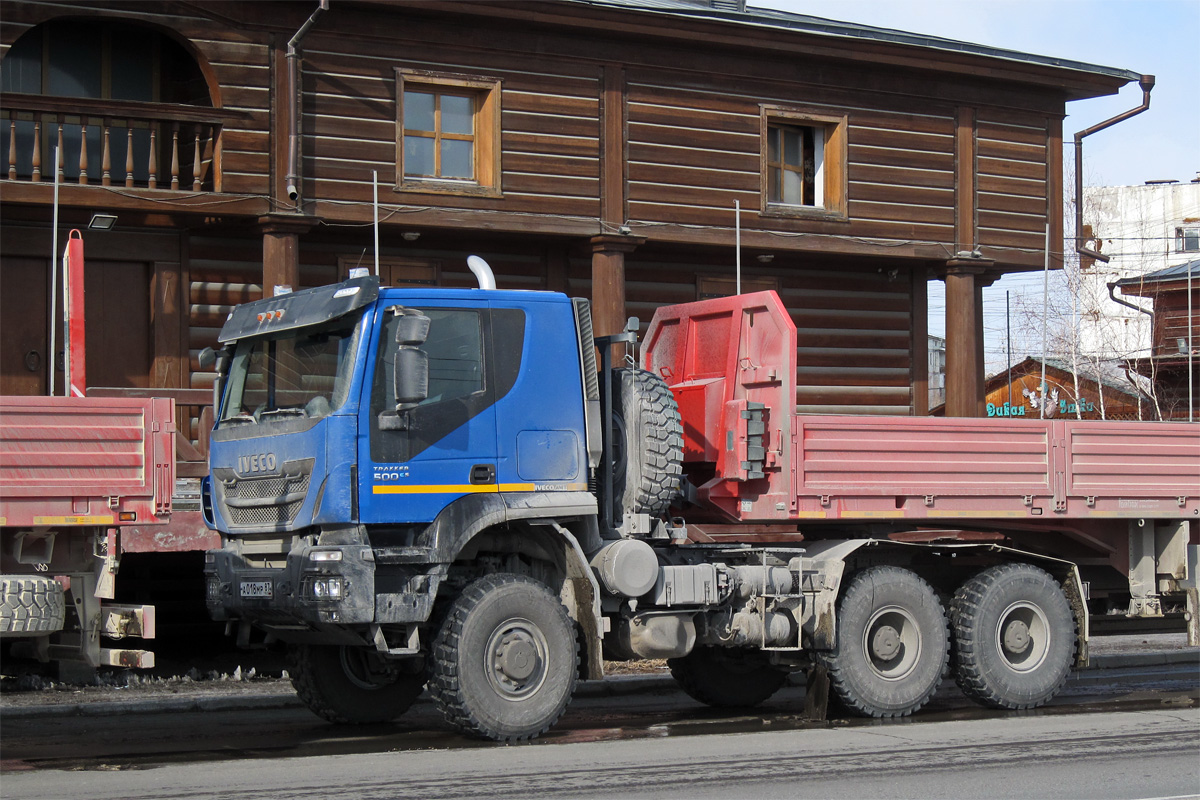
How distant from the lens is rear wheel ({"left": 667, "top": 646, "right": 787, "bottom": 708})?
39.1ft

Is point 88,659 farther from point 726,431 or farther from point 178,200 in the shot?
point 178,200

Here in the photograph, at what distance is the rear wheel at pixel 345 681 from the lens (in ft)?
35.0

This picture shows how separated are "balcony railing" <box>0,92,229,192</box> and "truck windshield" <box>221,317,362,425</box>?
21.1 feet

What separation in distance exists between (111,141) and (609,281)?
625 cm

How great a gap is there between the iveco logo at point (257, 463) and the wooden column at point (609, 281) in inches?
330

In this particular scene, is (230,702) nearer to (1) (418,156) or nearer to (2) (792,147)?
(1) (418,156)

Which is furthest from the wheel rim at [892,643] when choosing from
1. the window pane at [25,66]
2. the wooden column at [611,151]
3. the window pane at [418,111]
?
the window pane at [25,66]

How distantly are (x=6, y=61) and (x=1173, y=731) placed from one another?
14288 millimetres

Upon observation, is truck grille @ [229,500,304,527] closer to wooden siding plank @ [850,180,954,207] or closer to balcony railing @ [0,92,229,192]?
balcony railing @ [0,92,229,192]

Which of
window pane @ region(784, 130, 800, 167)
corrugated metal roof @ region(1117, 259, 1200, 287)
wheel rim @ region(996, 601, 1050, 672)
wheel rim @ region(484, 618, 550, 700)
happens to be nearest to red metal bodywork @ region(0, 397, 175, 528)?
wheel rim @ region(484, 618, 550, 700)

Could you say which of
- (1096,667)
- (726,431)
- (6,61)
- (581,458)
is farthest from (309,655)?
(6,61)

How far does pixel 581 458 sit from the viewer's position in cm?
984

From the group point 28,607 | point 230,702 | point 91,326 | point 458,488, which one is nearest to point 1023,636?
point 458,488

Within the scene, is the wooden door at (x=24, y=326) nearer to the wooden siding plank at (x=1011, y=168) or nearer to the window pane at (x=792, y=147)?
the window pane at (x=792, y=147)
